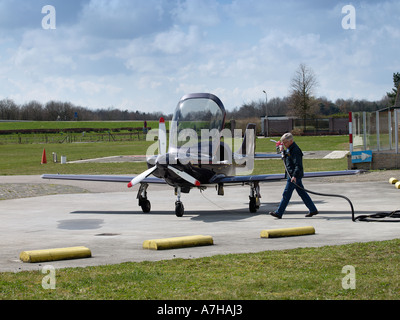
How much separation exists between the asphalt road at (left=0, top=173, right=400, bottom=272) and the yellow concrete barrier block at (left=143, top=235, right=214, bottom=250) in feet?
0.47

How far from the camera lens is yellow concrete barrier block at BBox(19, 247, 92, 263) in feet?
29.5

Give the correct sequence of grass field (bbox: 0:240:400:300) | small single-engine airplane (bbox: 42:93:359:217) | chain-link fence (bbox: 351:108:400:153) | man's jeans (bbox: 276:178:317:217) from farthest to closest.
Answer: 1. chain-link fence (bbox: 351:108:400:153)
2. small single-engine airplane (bbox: 42:93:359:217)
3. man's jeans (bbox: 276:178:317:217)
4. grass field (bbox: 0:240:400:300)

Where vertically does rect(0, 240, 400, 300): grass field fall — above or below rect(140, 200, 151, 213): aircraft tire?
below

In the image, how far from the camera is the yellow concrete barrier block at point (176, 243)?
1001 cm

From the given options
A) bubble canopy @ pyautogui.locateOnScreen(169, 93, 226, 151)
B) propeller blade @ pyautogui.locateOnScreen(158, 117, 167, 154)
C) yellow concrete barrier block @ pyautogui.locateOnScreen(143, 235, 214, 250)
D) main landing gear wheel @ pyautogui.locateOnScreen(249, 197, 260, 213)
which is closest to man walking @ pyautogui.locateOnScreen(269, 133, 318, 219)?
main landing gear wheel @ pyautogui.locateOnScreen(249, 197, 260, 213)

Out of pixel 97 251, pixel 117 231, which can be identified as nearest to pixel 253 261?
pixel 97 251

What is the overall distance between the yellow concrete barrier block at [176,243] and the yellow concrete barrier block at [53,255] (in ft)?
3.75

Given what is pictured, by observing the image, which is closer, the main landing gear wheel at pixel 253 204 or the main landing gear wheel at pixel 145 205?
the main landing gear wheel at pixel 253 204

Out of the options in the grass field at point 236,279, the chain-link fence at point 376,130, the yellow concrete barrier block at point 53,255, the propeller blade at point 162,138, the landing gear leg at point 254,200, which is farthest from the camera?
the chain-link fence at point 376,130

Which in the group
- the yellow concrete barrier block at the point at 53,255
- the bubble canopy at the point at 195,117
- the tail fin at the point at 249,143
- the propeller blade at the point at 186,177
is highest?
the bubble canopy at the point at 195,117

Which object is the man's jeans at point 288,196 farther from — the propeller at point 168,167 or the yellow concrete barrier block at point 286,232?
the yellow concrete barrier block at point 286,232

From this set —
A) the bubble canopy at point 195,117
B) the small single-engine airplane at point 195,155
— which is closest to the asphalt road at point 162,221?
the small single-engine airplane at point 195,155

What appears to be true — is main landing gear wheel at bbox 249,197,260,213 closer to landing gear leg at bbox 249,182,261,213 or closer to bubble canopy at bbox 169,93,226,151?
landing gear leg at bbox 249,182,261,213

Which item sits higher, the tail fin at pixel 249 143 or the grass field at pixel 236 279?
the tail fin at pixel 249 143
